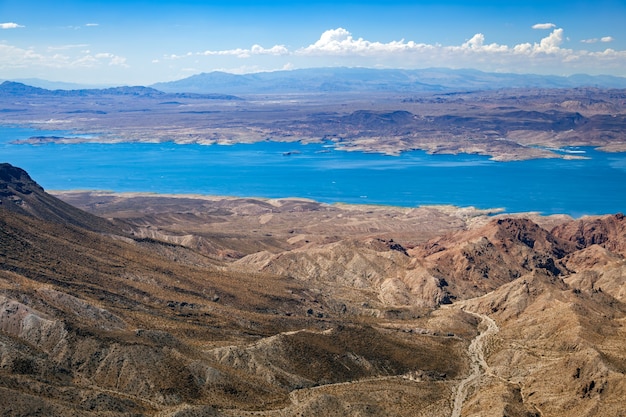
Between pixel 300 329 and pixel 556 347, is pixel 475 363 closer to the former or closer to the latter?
pixel 556 347

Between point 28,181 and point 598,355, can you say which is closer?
point 598,355

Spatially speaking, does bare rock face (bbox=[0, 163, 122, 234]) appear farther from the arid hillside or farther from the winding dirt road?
the winding dirt road

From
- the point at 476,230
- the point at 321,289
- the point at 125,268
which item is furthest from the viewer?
the point at 476,230

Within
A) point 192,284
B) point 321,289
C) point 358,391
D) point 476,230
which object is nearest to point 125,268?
point 192,284

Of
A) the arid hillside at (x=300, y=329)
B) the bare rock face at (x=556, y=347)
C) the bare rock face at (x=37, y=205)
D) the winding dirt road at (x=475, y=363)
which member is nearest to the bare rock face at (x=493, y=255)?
the arid hillside at (x=300, y=329)

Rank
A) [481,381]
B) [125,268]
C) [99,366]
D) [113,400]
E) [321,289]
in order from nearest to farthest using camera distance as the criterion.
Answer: [113,400]
[99,366]
[481,381]
[125,268]
[321,289]

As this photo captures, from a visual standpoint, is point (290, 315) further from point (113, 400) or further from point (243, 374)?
A: point (113, 400)
